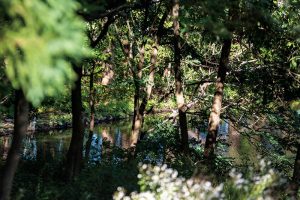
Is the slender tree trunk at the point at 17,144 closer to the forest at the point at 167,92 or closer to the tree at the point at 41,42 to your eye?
the forest at the point at 167,92

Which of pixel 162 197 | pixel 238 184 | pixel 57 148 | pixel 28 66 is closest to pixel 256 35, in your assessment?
pixel 238 184

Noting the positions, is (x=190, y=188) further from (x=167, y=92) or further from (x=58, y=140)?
(x=58, y=140)

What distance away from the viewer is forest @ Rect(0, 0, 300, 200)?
227 centimetres

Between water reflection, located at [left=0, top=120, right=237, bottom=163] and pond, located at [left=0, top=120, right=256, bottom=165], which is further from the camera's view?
pond, located at [left=0, top=120, right=256, bottom=165]

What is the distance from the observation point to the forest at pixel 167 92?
227 centimetres

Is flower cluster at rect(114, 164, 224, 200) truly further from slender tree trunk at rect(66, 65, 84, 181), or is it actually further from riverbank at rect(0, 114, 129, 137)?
riverbank at rect(0, 114, 129, 137)

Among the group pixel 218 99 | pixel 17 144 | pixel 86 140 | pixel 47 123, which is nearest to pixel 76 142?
pixel 218 99

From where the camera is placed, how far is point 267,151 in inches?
482

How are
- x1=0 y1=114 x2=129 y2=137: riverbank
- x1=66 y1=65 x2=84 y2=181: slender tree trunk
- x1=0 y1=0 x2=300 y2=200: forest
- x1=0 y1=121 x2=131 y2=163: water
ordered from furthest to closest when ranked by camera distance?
x1=0 y1=114 x2=129 y2=137: riverbank, x1=0 y1=121 x2=131 y2=163: water, x1=66 y1=65 x2=84 y2=181: slender tree trunk, x1=0 y1=0 x2=300 y2=200: forest

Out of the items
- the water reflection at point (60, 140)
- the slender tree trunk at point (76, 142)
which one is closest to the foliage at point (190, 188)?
the slender tree trunk at point (76, 142)

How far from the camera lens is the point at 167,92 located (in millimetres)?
14125

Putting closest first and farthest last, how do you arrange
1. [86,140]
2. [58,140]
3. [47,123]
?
[86,140] < [58,140] < [47,123]

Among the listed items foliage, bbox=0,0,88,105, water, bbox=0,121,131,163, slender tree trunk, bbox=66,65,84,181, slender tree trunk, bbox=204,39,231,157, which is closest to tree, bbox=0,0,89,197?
foliage, bbox=0,0,88,105

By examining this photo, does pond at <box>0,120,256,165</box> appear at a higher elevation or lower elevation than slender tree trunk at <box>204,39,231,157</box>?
higher
